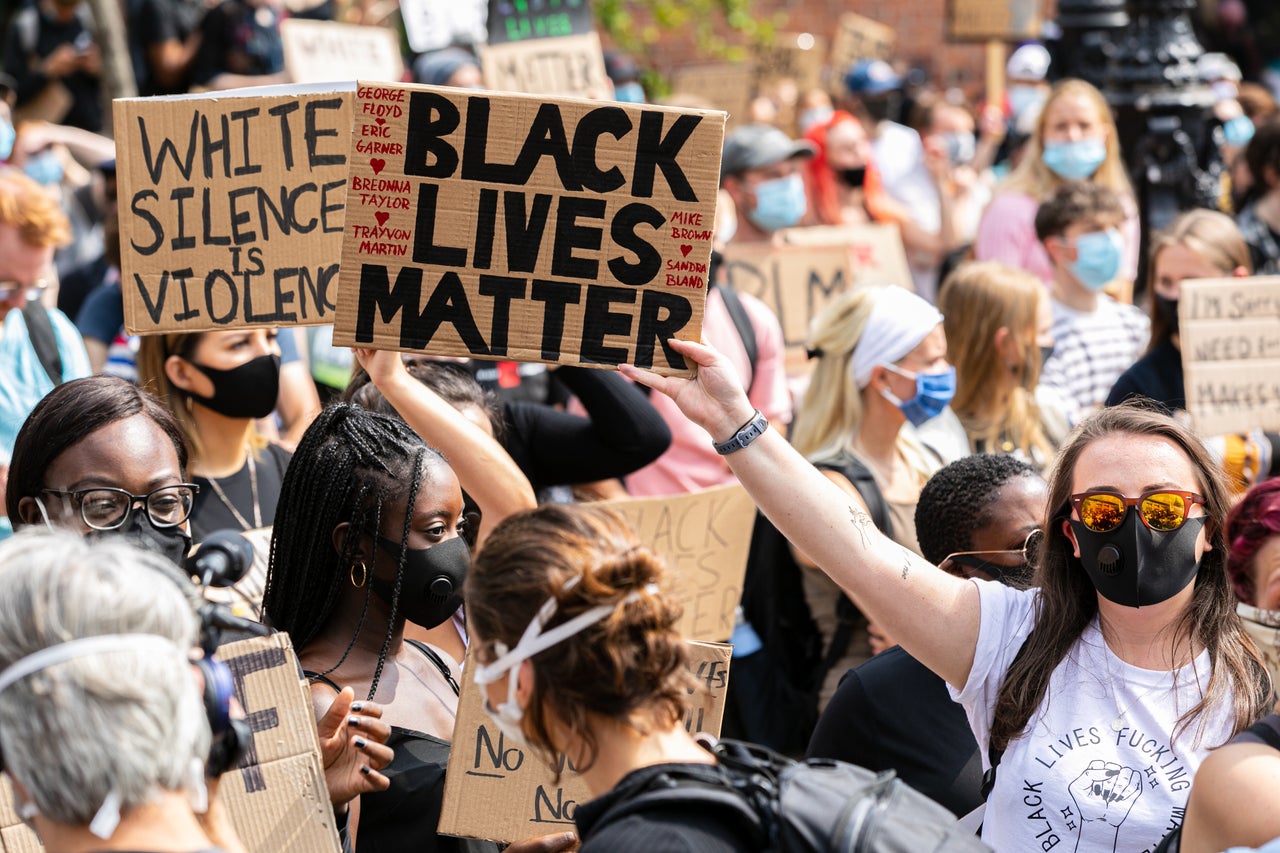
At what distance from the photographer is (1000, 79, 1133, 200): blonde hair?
24.5 feet

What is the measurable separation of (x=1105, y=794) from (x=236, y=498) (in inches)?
95.0

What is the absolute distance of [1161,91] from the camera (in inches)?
310

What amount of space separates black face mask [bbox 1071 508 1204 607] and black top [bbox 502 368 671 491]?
182 centimetres

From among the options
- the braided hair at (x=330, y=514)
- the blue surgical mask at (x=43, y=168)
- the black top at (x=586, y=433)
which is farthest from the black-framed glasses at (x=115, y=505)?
the blue surgical mask at (x=43, y=168)

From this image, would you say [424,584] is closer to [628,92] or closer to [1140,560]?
[1140,560]

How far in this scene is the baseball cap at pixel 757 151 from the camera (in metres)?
7.11

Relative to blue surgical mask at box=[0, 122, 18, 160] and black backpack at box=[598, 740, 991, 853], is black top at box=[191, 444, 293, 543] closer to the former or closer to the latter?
black backpack at box=[598, 740, 991, 853]

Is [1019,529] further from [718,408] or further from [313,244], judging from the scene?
[313,244]

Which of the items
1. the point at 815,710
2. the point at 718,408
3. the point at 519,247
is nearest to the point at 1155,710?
the point at 718,408

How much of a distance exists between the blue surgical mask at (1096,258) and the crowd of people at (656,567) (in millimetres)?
16

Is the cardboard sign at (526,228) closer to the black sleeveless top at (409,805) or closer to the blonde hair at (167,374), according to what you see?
the black sleeveless top at (409,805)

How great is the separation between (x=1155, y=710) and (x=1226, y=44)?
1886cm

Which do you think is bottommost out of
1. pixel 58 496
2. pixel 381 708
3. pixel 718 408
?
pixel 381 708

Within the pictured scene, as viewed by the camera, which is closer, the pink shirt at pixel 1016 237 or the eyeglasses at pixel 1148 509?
the eyeglasses at pixel 1148 509
